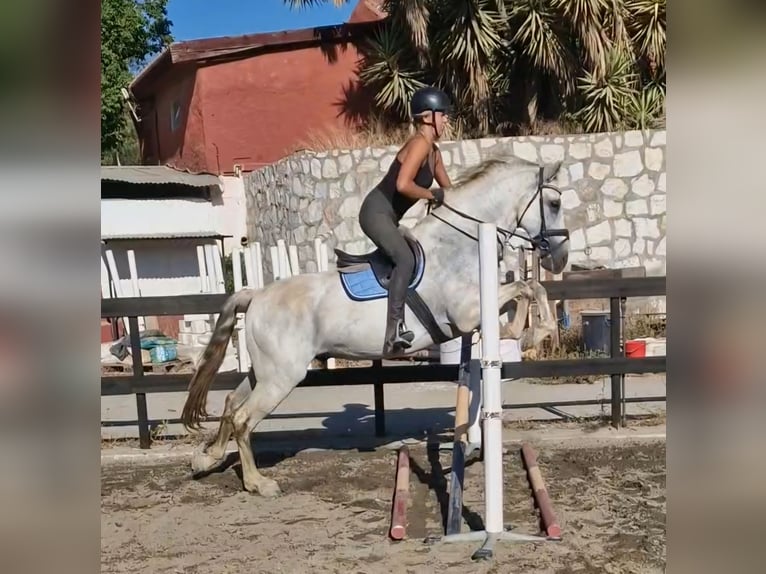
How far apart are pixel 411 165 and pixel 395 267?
64cm

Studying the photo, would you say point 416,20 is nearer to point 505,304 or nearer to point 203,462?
point 505,304

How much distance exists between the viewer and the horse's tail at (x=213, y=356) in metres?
4.82

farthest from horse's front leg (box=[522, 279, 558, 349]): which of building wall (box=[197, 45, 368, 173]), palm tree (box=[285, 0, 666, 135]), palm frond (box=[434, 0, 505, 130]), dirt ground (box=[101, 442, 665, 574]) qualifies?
building wall (box=[197, 45, 368, 173])

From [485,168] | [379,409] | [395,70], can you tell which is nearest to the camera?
[485,168]

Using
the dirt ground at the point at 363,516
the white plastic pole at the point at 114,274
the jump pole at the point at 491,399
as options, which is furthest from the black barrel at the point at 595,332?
the white plastic pole at the point at 114,274

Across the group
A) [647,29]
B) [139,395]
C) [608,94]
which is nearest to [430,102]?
[139,395]

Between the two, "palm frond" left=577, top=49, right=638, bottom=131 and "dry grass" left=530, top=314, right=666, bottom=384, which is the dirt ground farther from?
"palm frond" left=577, top=49, right=638, bottom=131

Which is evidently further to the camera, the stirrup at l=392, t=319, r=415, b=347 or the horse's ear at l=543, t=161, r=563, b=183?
the horse's ear at l=543, t=161, r=563, b=183

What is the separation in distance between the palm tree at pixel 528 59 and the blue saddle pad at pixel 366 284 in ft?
24.8

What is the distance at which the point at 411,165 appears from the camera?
4.27 meters

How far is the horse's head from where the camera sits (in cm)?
472

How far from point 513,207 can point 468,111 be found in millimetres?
7559
